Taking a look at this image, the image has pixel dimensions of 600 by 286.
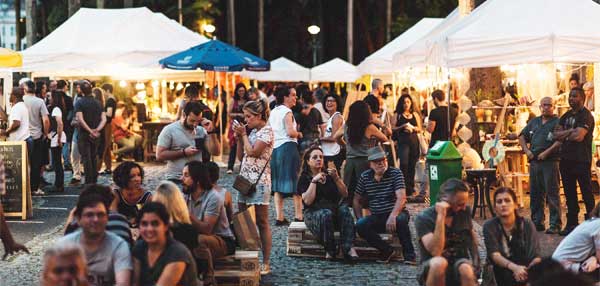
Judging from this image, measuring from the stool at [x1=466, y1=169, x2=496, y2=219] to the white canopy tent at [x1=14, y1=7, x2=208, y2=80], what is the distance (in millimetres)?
9678

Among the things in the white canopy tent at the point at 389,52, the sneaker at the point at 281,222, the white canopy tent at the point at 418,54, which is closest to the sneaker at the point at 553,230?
the sneaker at the point at 281,222

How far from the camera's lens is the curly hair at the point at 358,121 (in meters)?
13.8

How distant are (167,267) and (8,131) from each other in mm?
9777

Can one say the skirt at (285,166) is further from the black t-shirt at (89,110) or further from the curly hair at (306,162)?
the black t-shirt at (89,110)

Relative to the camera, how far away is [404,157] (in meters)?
17.1

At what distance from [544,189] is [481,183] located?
4.51 ft

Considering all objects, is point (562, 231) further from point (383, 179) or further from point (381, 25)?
point (381, 25)

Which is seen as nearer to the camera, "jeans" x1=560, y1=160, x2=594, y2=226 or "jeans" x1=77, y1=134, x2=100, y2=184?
"jeans" x1=560, y1=160, x2=594, y2=226

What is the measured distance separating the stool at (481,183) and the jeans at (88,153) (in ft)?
21.8

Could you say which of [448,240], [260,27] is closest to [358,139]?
[448,240]

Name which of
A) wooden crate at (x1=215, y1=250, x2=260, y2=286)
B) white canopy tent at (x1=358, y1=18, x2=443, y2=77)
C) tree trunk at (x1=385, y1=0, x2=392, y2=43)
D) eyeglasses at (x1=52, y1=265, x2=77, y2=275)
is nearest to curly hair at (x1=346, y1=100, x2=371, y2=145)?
wooden crate at (x1=215, y1=250, x2=260, y2=286)

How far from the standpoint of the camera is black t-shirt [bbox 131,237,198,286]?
6957mm

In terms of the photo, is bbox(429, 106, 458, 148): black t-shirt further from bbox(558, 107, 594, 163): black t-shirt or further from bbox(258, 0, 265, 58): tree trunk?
bbox(258, 0, 265, 58): tree trunk

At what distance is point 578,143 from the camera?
42.3 ft
